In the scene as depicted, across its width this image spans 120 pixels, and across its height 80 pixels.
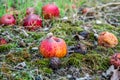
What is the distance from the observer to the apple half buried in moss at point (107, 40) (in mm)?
3262

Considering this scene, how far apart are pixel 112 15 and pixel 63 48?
1747 mm

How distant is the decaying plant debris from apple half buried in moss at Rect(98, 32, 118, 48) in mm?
41

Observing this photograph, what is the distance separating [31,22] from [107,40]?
3.16 ft

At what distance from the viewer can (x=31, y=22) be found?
3.86 metres

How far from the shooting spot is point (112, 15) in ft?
15.1

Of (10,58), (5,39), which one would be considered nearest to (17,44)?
(5,39)

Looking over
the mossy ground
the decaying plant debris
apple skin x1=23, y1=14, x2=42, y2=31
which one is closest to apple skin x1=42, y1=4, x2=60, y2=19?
the decaying plant debris

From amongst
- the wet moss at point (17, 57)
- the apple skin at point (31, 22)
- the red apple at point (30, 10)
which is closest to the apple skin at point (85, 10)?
the red apple at point (30, 10)

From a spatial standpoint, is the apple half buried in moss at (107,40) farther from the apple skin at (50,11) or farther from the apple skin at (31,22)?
the apple skin at (50,11)

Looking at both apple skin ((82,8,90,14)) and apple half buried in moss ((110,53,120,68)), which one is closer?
apple half buried in moss ((110,53,120,68))

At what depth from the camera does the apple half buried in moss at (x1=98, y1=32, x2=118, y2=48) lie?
10.7ft

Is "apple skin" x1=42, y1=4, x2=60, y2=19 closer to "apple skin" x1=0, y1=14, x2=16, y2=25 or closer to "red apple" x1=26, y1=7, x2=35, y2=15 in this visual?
"red apple" x1=26, y1=7, x2=35, y2=15

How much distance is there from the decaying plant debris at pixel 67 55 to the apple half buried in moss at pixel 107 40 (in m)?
0.04

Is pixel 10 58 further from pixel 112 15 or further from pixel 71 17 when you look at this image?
pixel 112 15
